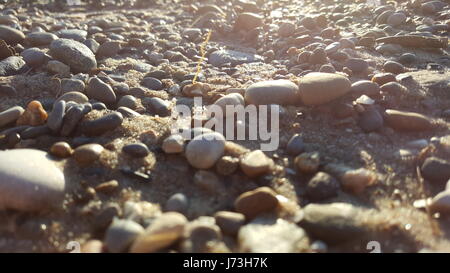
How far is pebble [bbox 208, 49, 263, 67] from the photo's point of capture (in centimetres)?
394

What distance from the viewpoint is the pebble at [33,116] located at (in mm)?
2533

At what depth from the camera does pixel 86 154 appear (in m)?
2.21

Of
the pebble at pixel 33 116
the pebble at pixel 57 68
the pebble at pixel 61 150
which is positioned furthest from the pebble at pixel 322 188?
the pebble at pixel 57 68

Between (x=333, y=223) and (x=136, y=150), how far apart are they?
1.19 metres

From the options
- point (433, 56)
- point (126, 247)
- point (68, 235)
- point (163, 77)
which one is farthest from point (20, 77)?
point (433, 56)

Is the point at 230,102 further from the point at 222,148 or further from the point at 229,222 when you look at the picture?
the point at 229,222

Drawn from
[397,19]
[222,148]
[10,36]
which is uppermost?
[10,36]

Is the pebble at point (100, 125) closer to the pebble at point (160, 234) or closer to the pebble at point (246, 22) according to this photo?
the pebble at point (160, 234)

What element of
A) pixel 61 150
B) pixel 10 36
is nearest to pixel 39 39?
pixel 10 36

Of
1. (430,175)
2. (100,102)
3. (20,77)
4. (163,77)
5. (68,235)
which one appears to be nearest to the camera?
(68,235)

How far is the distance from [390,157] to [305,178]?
0.57 m

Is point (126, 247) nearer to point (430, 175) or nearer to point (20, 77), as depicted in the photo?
point (430, 175)

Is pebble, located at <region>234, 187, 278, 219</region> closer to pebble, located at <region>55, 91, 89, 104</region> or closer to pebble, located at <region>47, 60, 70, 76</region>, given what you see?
pebble, located at <region>55, 91, 89, 104</region>

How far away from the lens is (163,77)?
3.52m
